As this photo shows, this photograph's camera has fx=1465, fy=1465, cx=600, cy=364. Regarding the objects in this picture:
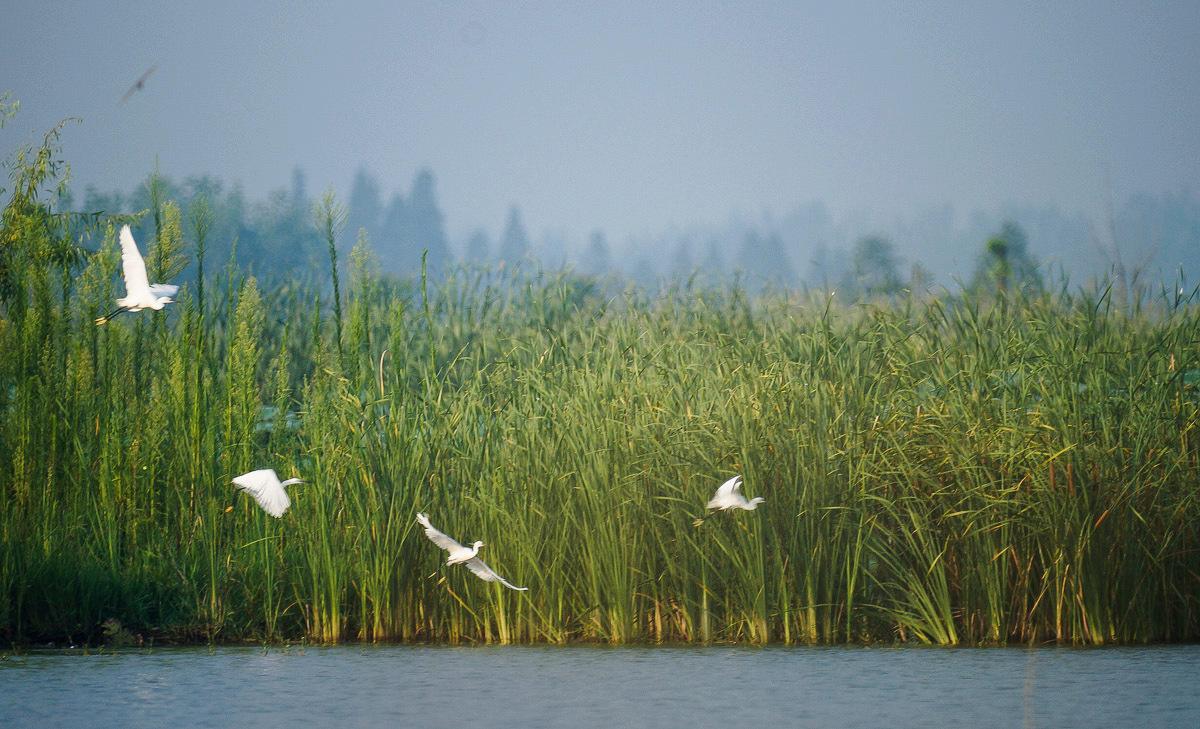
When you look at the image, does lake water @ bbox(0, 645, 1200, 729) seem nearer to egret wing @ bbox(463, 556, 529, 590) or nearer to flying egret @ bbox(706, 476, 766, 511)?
egret wing @ bbox(463, 556, 529, 590)

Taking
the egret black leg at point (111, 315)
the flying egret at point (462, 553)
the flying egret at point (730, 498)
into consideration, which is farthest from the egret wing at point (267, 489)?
the flying egret at point (730, 498)

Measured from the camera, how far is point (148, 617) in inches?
311

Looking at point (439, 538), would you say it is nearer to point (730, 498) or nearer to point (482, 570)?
point (482, 570)

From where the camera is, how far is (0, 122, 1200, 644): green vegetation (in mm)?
7332

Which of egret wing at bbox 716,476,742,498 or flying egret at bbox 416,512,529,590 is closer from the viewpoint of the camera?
egret wing at bbox 716,476,742,498

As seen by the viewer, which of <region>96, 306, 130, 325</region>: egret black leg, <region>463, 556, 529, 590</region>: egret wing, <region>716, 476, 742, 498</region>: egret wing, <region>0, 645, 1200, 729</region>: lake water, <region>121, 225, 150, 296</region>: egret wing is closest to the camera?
<region>0, 645, 1200, 729</region>: lake water

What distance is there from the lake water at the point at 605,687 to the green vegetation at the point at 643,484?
0.32m

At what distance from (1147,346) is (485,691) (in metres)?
4.02

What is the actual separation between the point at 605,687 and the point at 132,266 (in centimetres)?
341

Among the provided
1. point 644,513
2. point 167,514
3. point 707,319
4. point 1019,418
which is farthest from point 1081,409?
point 167,514

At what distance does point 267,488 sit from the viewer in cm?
740

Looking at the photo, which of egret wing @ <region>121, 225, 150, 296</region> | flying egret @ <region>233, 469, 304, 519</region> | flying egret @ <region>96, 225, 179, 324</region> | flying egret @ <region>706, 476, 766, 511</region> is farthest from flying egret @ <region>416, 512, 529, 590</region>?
egret wing @ <region>121, 225, 150, 296</region>

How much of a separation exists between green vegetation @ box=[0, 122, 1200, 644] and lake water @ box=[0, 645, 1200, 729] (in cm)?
32

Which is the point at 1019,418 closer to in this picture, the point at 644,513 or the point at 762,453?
the point at 762,453
